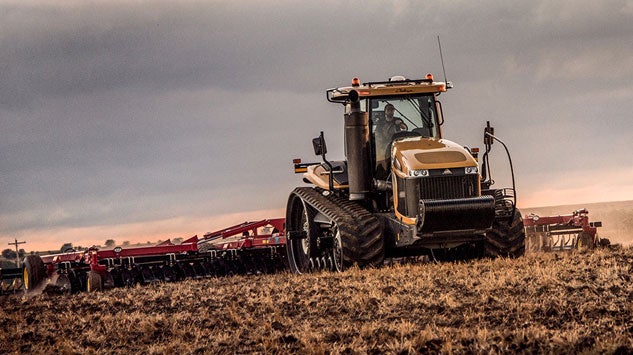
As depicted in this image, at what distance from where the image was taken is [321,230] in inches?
872

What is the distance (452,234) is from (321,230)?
4.18 metres

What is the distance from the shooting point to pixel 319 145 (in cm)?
2030

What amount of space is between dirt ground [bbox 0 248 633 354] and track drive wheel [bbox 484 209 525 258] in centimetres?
71

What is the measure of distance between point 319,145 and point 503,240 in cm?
386

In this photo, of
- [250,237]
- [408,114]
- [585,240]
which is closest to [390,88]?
[408,114]

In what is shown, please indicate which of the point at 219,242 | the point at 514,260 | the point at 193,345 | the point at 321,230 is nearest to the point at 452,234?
the point at 514,260

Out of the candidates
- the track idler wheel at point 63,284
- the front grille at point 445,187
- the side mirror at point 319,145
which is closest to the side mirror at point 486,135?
the front grille at point 445,187

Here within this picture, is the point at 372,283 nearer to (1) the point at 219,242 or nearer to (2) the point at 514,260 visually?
(2) the point at 514,260

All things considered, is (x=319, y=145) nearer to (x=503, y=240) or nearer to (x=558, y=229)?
A: (x=503, y=240)

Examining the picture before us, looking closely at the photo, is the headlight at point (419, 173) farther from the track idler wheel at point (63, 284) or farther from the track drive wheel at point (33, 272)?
the track drive wheel at point (33, 272)

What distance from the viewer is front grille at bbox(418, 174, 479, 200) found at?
61.5ft

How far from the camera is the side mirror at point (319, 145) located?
66.5 ft

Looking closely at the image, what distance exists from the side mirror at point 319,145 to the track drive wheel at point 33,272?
7.68 meters

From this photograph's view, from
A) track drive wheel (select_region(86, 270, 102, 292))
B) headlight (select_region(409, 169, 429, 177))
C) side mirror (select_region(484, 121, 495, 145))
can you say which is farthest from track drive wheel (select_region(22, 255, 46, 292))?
side mirror (select_region(484, 121, 495, 145))
